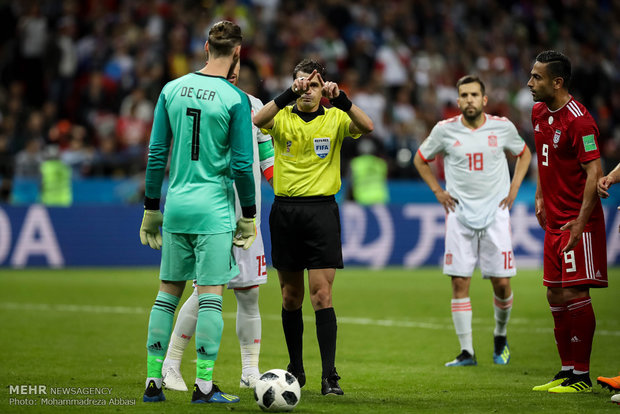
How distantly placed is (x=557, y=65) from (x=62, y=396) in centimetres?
460

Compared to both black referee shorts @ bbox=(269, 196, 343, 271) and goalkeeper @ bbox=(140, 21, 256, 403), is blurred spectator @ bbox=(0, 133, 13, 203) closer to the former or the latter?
black referee shorts @ bbox=(269, 196, 343, 271)

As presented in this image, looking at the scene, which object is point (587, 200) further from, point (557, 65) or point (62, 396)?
point (62, 396)

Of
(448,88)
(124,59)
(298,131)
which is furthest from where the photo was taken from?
(448,88)

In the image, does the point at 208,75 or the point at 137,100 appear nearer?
the point at 208,75

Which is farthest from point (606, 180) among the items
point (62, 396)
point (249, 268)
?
point (62, 396)

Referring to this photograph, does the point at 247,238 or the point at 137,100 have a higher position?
the point at 137,100

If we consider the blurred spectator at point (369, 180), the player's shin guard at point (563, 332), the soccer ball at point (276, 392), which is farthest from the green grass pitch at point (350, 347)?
the blurred spectator at point (369, 180)

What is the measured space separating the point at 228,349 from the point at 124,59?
13.2 metres

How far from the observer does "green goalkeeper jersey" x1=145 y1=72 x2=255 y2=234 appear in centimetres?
633

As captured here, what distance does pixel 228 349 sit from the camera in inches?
383

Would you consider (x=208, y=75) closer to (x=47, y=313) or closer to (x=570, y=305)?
(x=570, y=305)

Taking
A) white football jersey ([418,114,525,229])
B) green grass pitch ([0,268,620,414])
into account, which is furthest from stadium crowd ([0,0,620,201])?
white football jersey ([418,114,525,229])

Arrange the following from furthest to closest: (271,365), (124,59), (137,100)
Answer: (124,59)
(137,100)
(271,365)

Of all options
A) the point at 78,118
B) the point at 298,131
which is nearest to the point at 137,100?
the point at 78,118
